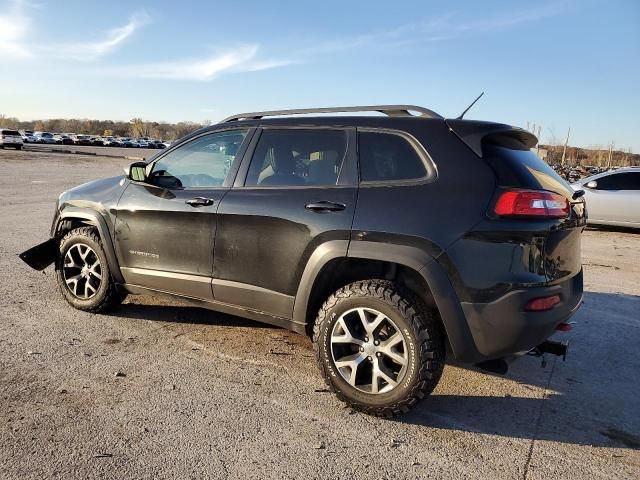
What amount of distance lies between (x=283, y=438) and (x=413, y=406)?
0.80 metres

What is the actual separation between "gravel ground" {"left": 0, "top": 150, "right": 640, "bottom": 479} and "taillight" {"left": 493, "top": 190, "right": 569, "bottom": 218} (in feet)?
4.28

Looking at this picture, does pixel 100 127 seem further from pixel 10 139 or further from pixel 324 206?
pixel 324 206

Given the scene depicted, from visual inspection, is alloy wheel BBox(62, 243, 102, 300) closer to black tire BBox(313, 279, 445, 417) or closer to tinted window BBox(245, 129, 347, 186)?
tinted window BBox(245, 129, 347, 186)

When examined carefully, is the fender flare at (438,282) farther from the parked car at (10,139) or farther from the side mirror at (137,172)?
the parked car at (10,139)

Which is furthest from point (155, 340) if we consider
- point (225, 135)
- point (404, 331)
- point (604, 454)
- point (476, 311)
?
point (604, 454)

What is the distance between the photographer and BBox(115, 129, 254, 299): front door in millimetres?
3895

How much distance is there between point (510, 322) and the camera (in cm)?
283

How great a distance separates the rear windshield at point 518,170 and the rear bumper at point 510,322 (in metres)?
0.60

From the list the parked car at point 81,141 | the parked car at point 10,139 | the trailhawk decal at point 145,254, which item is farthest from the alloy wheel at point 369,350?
the parked car at point 81,141

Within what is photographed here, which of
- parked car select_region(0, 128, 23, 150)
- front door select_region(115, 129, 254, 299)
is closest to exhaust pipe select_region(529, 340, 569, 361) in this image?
front door select_region(115, 129, 254, 299)

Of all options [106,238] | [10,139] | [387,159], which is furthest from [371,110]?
[10,139]

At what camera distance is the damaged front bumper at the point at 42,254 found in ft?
16.1

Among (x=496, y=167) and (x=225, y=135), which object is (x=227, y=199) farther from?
(x=496, y=167)

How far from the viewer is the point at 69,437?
2756 mm
